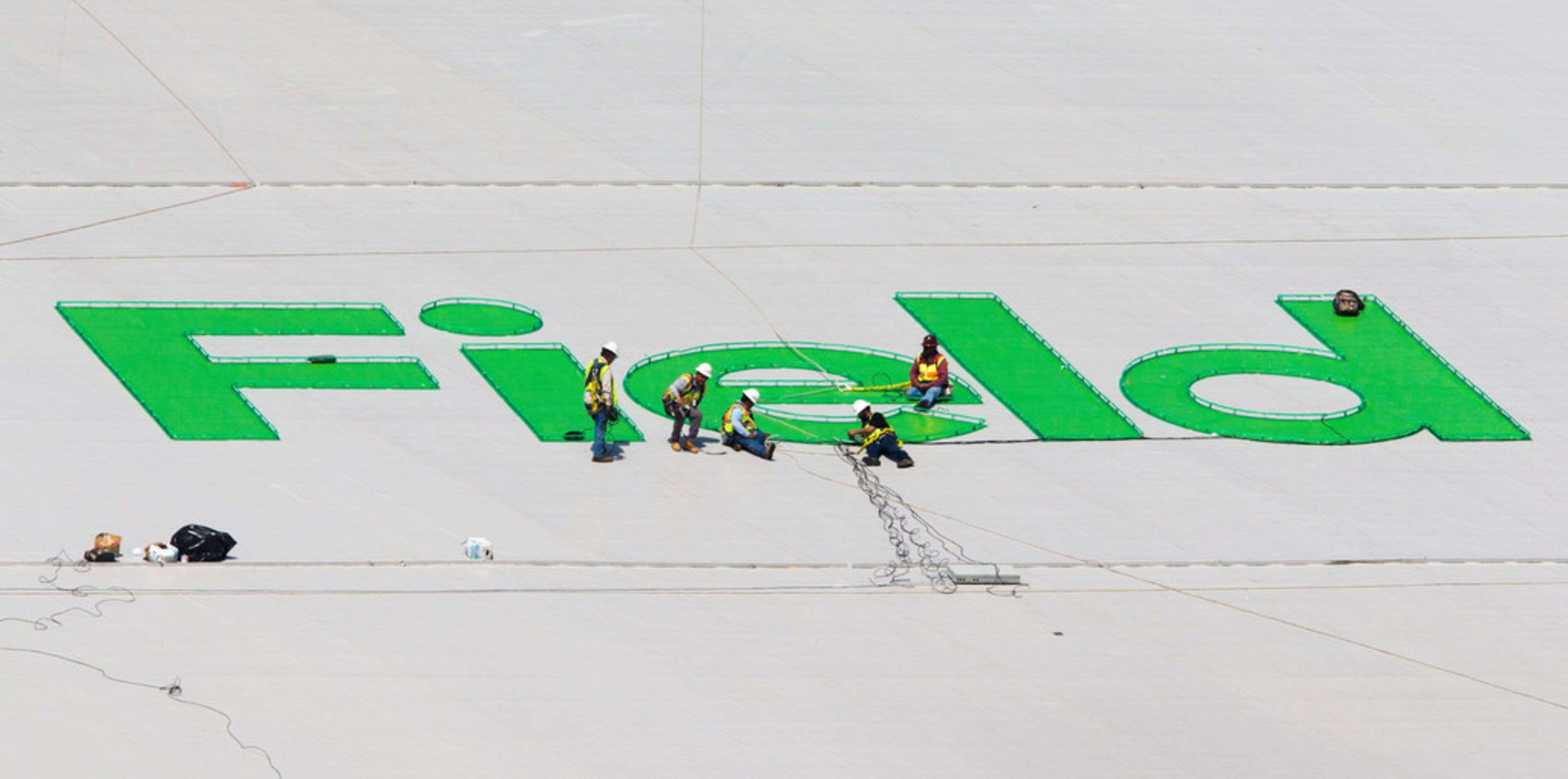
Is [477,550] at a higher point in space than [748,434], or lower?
lower

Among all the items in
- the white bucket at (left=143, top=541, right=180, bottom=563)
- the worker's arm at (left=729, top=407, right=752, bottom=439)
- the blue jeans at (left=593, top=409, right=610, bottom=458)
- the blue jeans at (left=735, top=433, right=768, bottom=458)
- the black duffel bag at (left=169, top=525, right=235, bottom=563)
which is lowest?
the white bucket at (left=143, top=541, right=180, bottom=563)

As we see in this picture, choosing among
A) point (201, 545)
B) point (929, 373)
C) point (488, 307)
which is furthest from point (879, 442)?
point (201, 545)

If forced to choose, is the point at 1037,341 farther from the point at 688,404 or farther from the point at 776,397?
the point at 688,404

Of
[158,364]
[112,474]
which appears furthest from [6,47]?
[112,474]

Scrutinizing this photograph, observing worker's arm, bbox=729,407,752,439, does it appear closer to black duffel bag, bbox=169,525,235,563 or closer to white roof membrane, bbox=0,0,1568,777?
white roof membrane, bbox=0,0,1568,777

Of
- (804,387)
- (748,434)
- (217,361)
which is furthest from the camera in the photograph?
(804,387)

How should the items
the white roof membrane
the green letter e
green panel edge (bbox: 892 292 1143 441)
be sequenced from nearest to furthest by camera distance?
the white roof membrane, green panel edge (bbox: 892 292 1143 441), the green letter e

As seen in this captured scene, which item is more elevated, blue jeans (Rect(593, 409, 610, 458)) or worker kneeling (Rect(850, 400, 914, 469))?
worker kneeling (Rect(850, 400, 914, 469))

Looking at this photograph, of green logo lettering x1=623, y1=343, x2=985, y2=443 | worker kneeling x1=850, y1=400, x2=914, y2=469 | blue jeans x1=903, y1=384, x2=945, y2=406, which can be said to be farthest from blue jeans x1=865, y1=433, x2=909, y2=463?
blue jeans x1=903, y1=384, x2=945, y2=406
